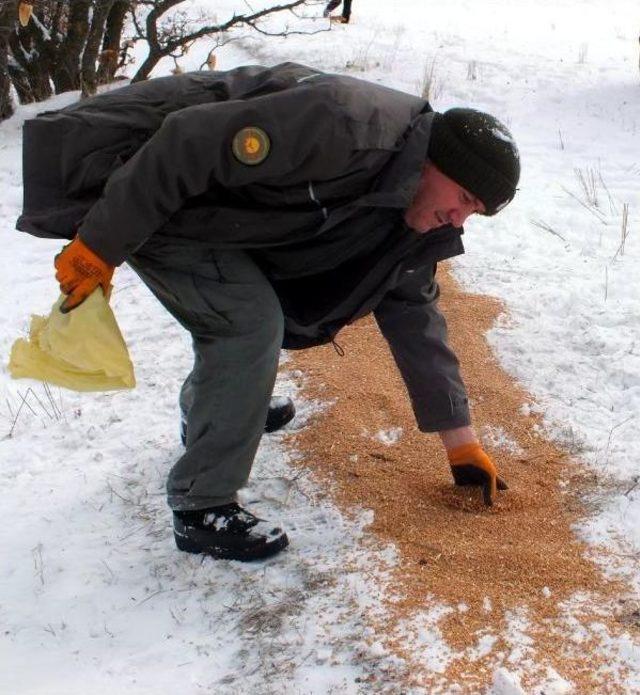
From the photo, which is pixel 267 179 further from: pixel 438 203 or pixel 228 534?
pixel 228 534

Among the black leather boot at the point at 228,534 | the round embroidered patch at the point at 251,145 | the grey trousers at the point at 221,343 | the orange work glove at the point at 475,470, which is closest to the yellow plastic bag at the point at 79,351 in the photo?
the grey trousers at the point at 221,343

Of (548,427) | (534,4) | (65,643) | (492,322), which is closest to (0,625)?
(65,643)

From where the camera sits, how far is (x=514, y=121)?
7.52 meters

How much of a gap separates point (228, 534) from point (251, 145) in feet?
3.78

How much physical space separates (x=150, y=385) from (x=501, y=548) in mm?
1816

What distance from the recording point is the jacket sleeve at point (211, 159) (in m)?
2.16

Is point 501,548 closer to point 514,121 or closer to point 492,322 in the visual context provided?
point 492,322

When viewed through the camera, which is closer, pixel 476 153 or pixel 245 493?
pixel 476 153

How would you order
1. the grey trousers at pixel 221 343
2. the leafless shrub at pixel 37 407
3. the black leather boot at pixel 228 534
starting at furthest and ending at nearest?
1. the leafless shrub at pixel 37 407
2. the black leather boot at pixel 228 534
3. the grey trousers at pixel 221 343

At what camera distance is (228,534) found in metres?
2.63

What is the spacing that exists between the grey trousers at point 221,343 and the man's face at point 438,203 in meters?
0.47

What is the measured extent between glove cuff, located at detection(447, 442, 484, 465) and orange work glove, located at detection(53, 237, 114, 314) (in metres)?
1.24

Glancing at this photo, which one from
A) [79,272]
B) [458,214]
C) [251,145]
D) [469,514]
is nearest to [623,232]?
[469,514]

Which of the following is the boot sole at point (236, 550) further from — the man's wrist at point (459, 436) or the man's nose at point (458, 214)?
the man's nose at point (458, 214)
